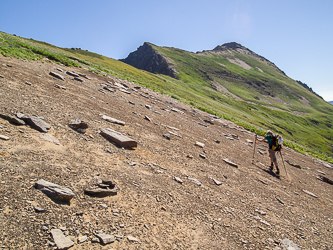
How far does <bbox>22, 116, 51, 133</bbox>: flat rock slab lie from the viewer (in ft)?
25.3

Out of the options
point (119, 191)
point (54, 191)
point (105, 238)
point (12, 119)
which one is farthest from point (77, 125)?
point (105, 238)

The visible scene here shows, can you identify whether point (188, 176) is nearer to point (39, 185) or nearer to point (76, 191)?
point (76, 191)

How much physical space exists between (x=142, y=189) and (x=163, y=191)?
94 centimetres

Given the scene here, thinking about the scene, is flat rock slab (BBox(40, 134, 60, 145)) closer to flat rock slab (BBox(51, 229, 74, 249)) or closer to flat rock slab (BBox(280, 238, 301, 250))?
flat rock slab (BBox(51, 229, 74, 249))

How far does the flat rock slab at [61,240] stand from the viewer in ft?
13.0

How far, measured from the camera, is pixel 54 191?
197 inches

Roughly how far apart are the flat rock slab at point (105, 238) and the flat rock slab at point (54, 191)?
1409 mm

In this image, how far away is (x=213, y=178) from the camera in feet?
33.8

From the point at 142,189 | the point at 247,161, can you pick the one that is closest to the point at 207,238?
the point at 142,189

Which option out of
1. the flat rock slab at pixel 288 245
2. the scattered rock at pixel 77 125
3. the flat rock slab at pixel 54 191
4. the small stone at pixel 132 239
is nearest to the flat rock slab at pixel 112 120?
the scattered rock at pixel 77 125

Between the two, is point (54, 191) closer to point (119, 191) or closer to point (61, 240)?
point (61, 240)

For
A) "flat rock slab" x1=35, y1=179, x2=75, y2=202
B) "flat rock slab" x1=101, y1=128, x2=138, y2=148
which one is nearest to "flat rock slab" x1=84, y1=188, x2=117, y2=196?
"flat rock slab" x1=35, y1=179, x2=75, y2=202

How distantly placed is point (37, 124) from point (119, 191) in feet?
15.4

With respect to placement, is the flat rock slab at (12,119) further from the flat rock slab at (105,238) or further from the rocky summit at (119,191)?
the flat rock slab at (105,238)
